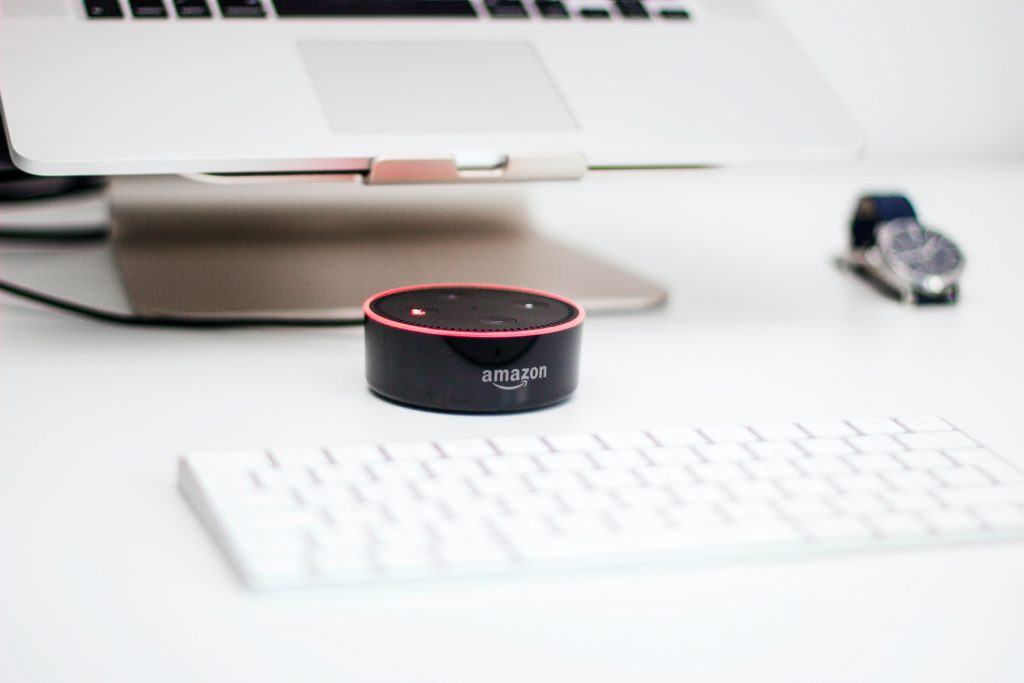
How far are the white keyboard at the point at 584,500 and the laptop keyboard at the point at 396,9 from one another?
32cm

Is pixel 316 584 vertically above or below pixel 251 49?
below

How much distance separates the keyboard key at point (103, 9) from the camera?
0.65 m

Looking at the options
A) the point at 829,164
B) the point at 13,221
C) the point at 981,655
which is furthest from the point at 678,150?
the point at 829,164

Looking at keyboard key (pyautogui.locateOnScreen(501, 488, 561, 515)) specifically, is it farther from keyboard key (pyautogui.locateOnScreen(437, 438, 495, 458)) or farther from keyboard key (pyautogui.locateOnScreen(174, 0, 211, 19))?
keyboard key (pyautogui.locateOnScreen(174, 0, 211, 19))

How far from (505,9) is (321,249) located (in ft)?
0.63

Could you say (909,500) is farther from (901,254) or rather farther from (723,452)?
(901,254)

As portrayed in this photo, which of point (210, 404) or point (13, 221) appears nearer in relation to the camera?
point (210, 404)

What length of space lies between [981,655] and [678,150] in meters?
0.36

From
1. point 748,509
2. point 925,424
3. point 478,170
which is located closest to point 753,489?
point 748,509

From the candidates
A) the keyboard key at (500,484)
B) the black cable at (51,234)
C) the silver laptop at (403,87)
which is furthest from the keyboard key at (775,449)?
the black cable at (51,234)

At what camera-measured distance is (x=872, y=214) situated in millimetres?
855

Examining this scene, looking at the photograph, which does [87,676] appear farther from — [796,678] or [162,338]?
[162,338]

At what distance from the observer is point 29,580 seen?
0.38 meters

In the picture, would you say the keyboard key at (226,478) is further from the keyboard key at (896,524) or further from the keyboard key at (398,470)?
the keyboard key at (896,524)
